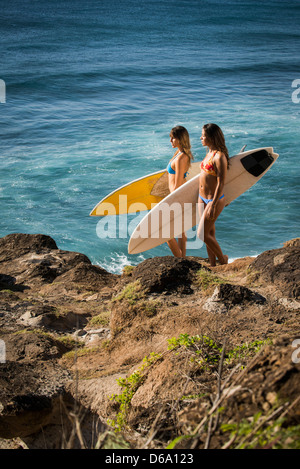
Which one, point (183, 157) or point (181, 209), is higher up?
point (183, 157)

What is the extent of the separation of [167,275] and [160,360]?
1.49 meters

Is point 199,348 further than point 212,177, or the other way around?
point 212,177

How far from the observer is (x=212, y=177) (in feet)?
20.7

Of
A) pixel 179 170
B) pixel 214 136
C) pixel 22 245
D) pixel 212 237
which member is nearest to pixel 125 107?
pixel 22 245

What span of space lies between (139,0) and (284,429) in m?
53.0

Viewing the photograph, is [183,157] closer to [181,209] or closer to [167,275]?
[181,209]

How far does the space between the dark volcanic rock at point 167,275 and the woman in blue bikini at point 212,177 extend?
0.88m

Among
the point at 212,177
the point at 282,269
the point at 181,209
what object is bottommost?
the point at 282,269

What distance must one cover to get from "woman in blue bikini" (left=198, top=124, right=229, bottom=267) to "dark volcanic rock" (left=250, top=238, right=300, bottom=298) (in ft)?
3.13

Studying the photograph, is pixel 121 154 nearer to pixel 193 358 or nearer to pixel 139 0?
pixel 193 358

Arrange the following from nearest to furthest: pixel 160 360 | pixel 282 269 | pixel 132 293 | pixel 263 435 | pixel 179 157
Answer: pixel 263 435 < pixel 160 360 < pixel 282 269 < pixel 132 293 < pixel 179 157

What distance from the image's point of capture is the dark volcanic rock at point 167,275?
217 inches

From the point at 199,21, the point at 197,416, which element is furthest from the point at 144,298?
the point at 199,21
